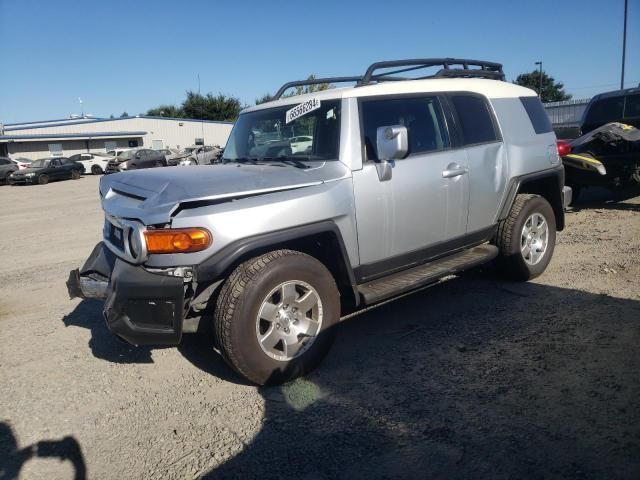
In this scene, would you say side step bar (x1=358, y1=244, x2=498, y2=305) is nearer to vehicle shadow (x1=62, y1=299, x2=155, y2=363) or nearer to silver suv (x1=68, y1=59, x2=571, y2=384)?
silver suv (x1=68, y1=59, x2=571, y2=384)

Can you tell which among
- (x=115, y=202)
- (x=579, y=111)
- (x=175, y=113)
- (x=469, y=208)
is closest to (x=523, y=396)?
(x=469, y=208)

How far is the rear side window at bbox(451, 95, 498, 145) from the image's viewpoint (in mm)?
4633

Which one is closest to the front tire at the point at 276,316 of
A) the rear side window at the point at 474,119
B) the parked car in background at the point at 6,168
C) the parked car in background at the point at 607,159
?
the rear side window at the point at 474,119

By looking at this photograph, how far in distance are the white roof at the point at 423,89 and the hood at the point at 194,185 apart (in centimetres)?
→ 66

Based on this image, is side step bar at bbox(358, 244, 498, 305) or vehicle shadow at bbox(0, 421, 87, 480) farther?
side step bar at bbox(358, 244, 498, 305)

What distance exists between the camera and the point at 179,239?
10.1 feet

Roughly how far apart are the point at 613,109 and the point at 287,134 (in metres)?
8.73

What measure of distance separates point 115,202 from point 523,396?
3097 mm

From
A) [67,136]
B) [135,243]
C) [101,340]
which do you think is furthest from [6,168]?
[135,243]

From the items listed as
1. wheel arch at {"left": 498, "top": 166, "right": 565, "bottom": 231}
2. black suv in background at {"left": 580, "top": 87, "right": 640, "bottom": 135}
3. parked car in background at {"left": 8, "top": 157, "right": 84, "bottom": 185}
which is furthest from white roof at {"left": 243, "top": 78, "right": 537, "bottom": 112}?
parked car in background at {"left": 8, "top": 157, "right": 84, "bottom": 185}

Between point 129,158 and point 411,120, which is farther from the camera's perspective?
point 129,158

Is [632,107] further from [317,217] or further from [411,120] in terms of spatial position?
[317,217]

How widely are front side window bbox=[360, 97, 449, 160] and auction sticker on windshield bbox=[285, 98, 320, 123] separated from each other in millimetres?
379

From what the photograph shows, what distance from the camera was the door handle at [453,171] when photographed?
432cm
